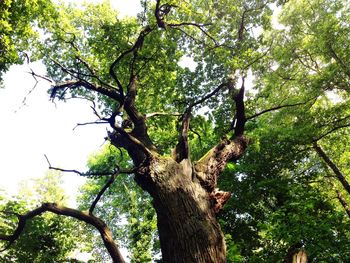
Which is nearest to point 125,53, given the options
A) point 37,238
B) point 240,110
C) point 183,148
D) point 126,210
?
point 183,148

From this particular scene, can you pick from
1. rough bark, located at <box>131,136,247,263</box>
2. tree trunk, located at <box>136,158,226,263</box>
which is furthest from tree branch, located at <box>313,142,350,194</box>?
tree trunk, located at <box>136,158,226,263</box>

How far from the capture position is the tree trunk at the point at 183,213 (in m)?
4.40

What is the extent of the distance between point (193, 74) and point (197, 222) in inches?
300

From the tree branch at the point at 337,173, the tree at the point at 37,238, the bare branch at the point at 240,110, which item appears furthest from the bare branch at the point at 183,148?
the tree branch at the point at 337,173

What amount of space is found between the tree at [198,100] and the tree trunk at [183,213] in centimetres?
2

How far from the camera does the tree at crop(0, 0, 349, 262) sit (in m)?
5.35

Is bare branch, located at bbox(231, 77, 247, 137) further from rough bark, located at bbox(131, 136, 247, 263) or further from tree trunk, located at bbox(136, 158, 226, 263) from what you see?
tree trunk, located at bbox(136, 158, 226, 263)

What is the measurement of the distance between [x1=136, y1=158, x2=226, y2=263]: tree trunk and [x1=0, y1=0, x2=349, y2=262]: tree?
2cm

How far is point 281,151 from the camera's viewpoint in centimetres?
1522

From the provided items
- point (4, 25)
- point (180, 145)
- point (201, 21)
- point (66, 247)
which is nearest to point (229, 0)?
point (201, 21)

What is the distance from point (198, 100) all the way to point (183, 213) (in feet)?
19.4

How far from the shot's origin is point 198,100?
10.1 m

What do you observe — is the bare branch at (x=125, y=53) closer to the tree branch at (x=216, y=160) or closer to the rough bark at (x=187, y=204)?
the rough bark at (x=187, y=204)

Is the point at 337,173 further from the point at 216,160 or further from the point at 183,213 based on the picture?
the point at 183,213
